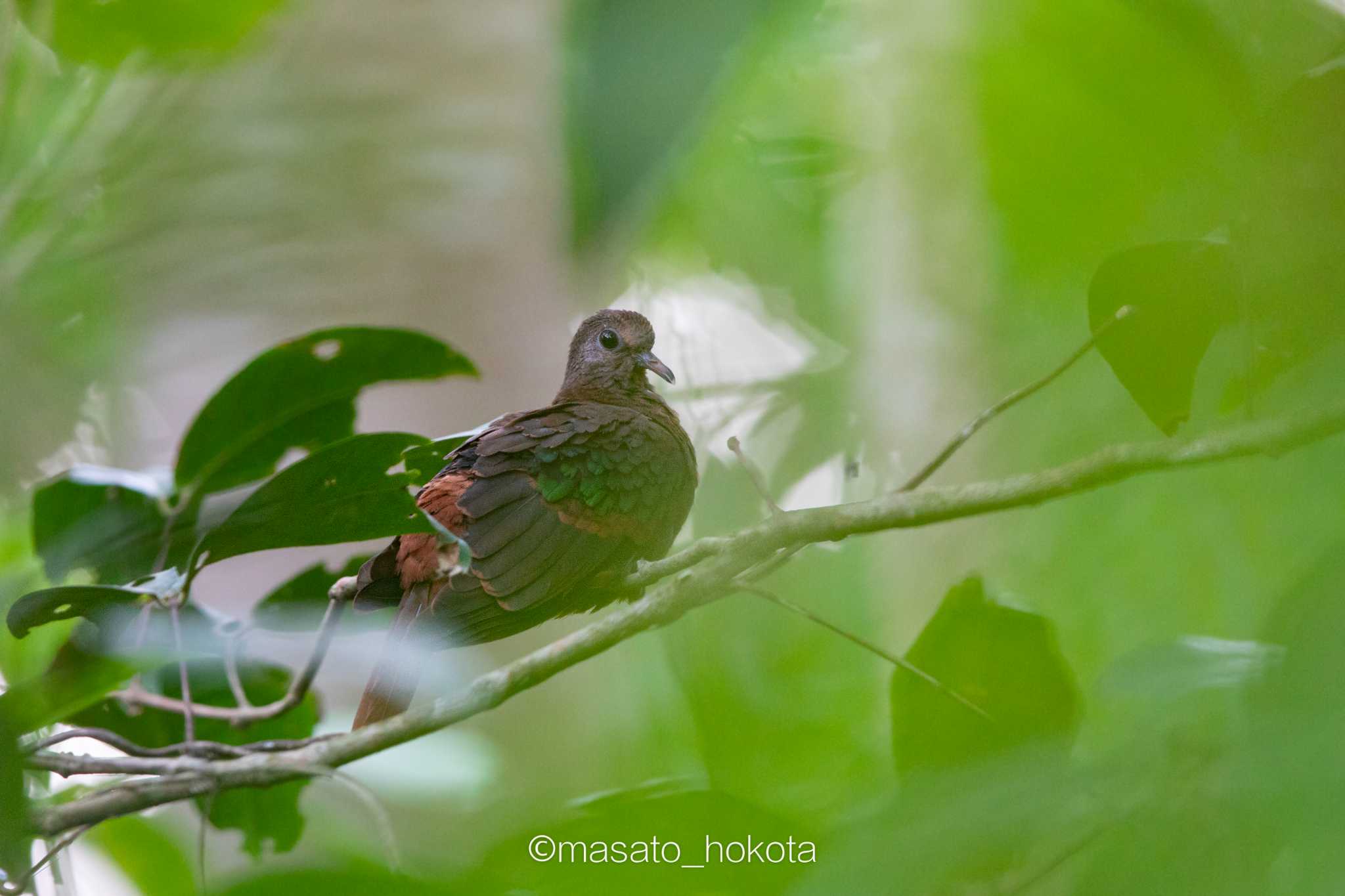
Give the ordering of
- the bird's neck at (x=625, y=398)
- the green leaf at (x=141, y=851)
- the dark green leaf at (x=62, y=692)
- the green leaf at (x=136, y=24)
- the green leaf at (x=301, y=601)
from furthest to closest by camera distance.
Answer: the bird's neck at (x=625, y=398) → the green leaf at (x=301, y=601) → the green leaf at (x=136, y=24) → the green leaf at (x=141, y=851) → the dark green leaf at (x=62, y=692)

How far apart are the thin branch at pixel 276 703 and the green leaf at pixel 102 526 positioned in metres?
0.19

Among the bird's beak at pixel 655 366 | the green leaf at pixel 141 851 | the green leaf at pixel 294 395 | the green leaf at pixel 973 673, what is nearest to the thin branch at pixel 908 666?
the green leaf at pixel 973 673

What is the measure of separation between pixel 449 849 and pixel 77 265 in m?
1.63

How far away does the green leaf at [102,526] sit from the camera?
1480 millimetres

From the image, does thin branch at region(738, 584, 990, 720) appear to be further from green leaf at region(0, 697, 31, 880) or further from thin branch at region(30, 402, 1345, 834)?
green leaf at region(0, 697, 31, 880)

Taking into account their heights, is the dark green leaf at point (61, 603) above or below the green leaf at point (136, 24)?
below

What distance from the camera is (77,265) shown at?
2.38m

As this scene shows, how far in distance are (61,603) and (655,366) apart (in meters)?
1.00

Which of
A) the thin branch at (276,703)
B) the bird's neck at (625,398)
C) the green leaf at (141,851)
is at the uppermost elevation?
the bird's neck at (625,398)

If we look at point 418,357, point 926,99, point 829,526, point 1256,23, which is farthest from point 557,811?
point 926,99

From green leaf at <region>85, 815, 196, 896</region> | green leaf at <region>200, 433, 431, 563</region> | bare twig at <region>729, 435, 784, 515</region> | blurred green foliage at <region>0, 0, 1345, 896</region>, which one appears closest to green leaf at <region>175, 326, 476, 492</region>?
blurred green foliage at <region>0, 0, 1345, 896</region>

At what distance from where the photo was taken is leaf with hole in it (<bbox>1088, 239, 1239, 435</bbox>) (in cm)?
79

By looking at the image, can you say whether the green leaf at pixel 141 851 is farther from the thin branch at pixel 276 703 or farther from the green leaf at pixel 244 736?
the green leaf at pixel 244 736

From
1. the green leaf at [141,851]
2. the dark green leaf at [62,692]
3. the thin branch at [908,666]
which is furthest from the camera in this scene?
the green leaf at [141,851]
